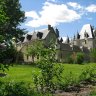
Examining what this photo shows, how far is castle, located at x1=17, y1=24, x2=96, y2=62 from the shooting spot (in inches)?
3848

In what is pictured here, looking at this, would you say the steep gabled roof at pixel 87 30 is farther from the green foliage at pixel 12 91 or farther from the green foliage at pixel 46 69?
the green foliage at pixel 12 91

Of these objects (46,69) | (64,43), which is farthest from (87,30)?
(46,69)

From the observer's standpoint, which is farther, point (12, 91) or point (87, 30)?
point (87, 30)

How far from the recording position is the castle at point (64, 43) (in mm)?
97750

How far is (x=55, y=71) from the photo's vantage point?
1723 centimetres

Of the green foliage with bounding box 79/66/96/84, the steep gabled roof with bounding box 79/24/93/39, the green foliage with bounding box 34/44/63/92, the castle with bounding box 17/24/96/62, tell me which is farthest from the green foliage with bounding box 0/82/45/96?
the steep gabled roof with bounding box 79/24/93/39

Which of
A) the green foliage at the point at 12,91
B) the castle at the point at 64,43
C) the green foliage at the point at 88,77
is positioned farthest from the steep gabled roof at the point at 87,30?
the green foliage at the point at 12,91

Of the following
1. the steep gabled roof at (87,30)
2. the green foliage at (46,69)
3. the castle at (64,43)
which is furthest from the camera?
the steep gabled roof at (87,30)

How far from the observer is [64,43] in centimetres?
10825

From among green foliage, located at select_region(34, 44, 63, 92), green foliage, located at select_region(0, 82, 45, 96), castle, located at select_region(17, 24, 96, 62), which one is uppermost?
castle, located at select_region(17, 24, 96, 62)

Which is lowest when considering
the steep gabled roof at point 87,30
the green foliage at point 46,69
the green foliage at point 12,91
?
the green foliage at point 12,91

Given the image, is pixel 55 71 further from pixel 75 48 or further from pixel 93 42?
pixel 93 42

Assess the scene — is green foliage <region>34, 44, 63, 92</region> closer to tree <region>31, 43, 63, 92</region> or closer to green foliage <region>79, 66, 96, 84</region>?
tree <region>31, 43, 63, 92</region>

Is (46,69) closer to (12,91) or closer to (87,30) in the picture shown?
(12,91)
